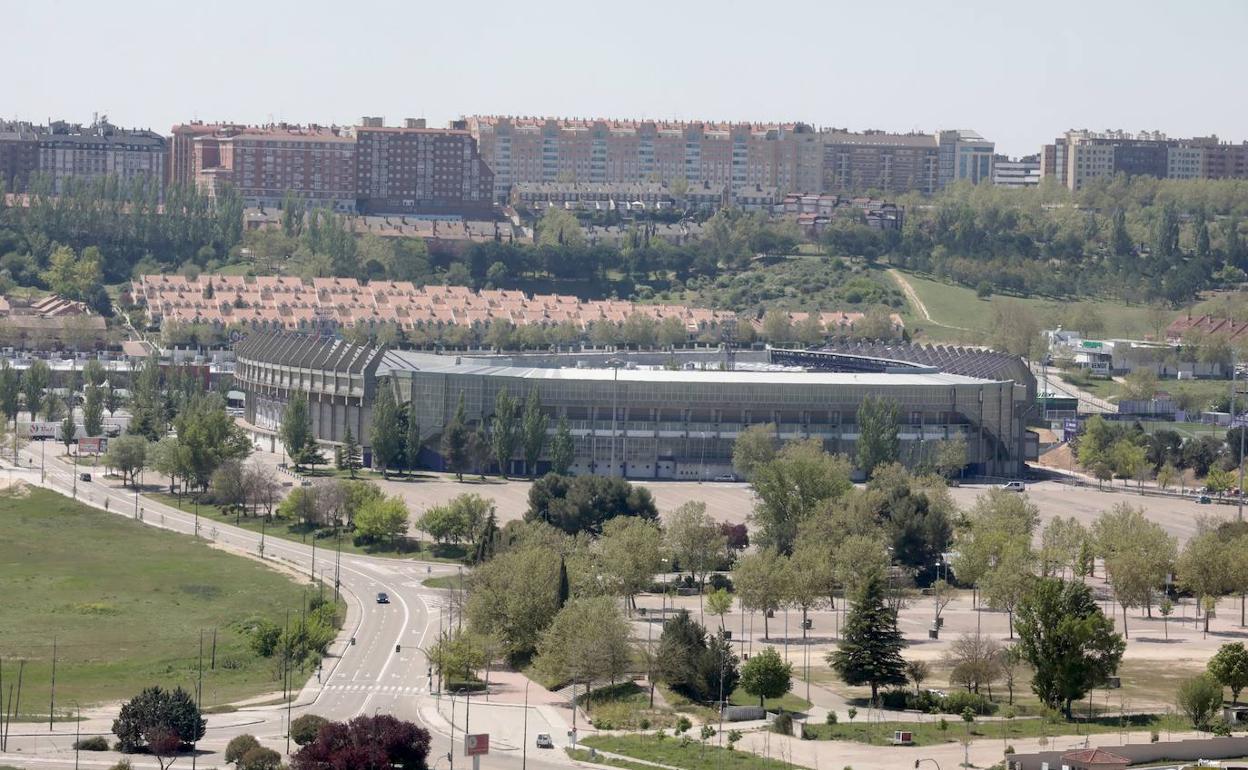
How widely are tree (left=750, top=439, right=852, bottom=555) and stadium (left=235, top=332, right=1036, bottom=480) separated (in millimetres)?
16090

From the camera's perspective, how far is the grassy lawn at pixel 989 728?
157 ft

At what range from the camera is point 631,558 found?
2474 inches

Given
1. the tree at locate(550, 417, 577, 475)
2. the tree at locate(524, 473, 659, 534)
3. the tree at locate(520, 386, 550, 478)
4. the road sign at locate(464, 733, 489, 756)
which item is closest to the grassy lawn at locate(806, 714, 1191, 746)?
the road sign at locate(464, 733, 489, 756)

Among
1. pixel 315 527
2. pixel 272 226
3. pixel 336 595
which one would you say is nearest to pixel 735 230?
pixel 272 226

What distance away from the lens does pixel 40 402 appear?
103688mm

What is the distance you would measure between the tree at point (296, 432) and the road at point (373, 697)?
16.2 metres

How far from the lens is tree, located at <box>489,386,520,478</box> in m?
88.0

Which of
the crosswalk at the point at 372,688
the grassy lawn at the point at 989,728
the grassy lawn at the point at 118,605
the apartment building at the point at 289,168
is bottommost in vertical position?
the grassy lawn at the point at 118,605

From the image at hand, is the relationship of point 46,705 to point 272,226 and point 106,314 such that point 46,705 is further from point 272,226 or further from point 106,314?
point 272,226

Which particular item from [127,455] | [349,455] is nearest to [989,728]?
[349,455]

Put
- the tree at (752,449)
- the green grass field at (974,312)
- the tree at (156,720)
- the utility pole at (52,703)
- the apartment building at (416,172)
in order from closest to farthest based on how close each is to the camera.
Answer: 1. the tree at (156,720)
2. the utility pole at (52,703)
3. the tree at (752,449)
4. the green grass field at (974,312)
5. the apartment building at (416,172)

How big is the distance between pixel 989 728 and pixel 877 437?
1560 inches

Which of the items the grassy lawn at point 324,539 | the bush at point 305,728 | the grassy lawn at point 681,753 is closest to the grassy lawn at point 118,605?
the grassy lawn at point 324,539

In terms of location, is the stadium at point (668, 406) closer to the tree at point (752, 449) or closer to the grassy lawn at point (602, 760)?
the tree at point (752, 449)
